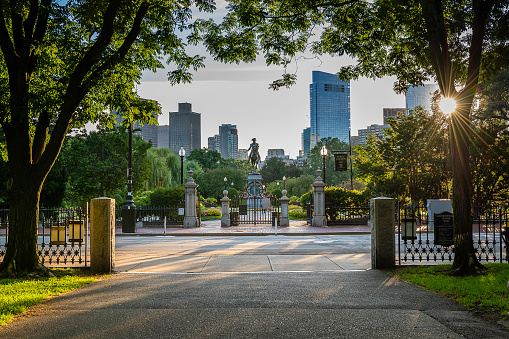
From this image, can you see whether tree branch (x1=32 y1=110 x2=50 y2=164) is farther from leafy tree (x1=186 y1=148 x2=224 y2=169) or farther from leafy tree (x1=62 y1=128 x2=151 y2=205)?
leafy tree (x1=186 y1=148 x2=224 y2=169)

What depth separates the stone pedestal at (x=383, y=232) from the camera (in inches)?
395

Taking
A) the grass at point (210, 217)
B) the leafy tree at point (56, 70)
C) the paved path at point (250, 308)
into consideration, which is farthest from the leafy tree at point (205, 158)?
the paved path at point (250, 308)

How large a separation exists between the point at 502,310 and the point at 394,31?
26.8ft

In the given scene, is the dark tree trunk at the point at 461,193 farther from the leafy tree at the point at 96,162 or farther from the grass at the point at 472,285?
the leafy tree at the point at 96,162

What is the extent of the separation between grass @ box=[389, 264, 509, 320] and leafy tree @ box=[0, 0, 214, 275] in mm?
8130

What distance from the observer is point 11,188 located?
9219mm

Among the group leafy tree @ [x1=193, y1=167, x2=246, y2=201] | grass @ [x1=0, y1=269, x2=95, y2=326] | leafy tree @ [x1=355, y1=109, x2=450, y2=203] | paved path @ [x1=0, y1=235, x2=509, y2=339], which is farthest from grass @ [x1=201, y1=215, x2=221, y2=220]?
leafy tree @ [x1=193, y1=167, x2=246, y2=201]

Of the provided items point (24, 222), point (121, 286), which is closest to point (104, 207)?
point (24, 222)

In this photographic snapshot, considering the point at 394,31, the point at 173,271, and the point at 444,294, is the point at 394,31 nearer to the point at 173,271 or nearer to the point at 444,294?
the point at 444,294

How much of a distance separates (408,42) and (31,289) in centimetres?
1068

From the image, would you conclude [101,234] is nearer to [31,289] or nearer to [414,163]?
[31,289]

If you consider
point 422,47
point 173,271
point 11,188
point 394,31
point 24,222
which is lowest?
point 173,271

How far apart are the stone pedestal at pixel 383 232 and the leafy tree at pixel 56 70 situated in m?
6.69

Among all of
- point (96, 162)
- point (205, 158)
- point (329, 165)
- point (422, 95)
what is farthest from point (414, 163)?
point (422, 95)
